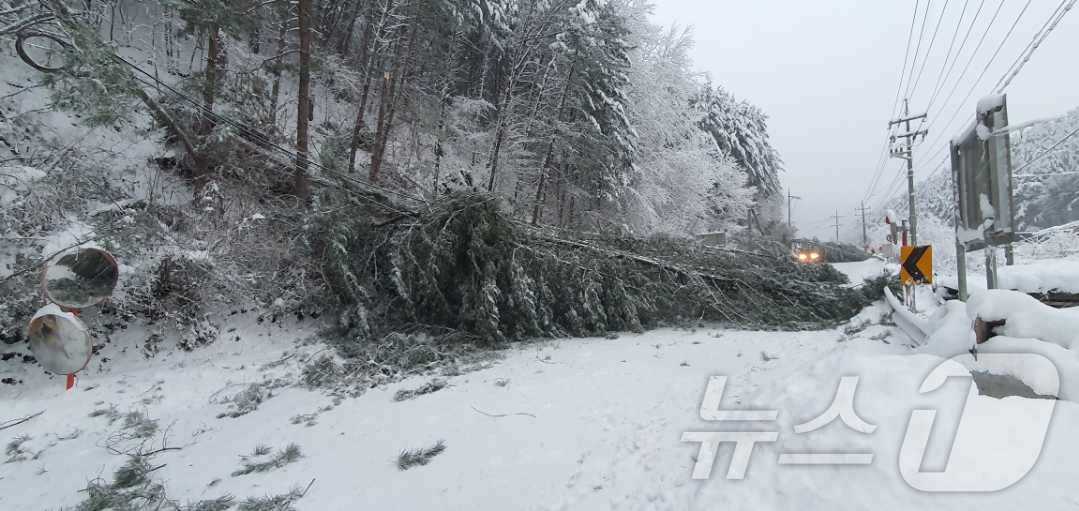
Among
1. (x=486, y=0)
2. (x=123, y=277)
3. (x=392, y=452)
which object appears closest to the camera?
(x=392, y=452)

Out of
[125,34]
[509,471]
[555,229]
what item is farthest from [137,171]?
[509,471]

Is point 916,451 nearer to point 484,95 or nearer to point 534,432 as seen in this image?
point 534,432

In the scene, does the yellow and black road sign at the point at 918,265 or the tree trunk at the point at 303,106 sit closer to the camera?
the yellow and black road sign at the point at 918,265

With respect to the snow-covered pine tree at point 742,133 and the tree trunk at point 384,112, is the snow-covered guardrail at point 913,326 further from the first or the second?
the snow-covered pine tree at point 742,133

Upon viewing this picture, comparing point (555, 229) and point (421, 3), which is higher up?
point (421, 3)

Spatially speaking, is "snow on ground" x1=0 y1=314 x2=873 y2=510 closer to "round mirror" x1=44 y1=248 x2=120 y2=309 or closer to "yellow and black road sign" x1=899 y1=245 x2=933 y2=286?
"round mirror" x1=44 y1=248 x2=120 y2=309

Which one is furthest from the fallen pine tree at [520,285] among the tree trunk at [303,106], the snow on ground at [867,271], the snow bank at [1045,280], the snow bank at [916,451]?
the snow bank at [916,451]

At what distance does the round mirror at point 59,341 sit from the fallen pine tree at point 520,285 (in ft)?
11.7

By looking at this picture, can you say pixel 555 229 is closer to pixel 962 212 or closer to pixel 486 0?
pixel 962 212

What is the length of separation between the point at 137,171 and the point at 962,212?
39.6 feet

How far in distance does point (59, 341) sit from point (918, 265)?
9631mm

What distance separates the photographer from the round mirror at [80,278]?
3.42 metres

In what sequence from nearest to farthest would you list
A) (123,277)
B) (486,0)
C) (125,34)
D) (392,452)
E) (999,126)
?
1. (999,126)
2. (392,452)
3. (123,277)
4. (125,34)
5. (486,0)

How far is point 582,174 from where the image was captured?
1648cm
